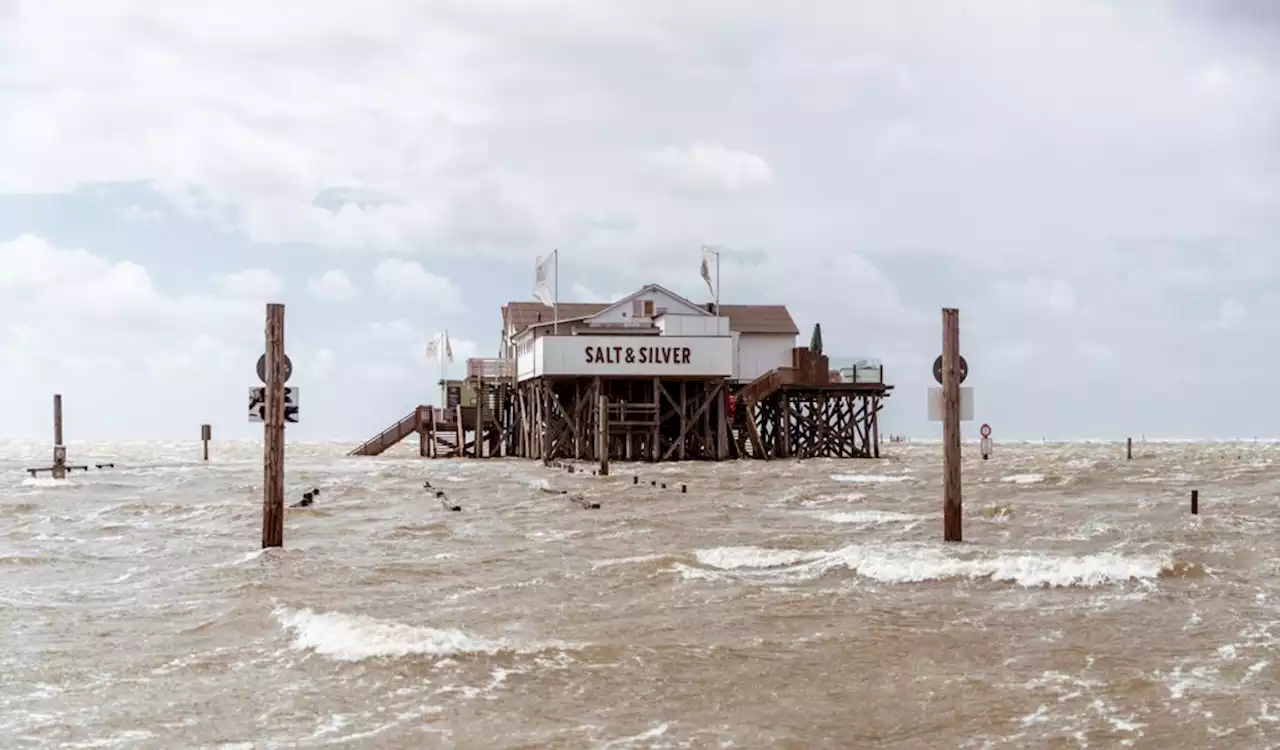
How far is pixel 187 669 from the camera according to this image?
946cm

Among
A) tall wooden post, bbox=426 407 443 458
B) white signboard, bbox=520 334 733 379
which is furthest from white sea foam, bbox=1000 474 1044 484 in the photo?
tall wooden post, bbox=426 407 443 458

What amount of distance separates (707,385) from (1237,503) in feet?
82.5

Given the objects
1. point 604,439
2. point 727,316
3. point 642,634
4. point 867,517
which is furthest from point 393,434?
point 642,634

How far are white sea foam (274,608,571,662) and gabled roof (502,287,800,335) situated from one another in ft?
140

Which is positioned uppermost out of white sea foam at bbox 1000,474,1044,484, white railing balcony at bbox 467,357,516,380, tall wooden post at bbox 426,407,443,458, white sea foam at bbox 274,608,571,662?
white railing balcony at bbox 467,357,516,380

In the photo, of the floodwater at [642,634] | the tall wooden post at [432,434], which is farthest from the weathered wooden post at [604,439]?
the tall wooden post at [432,434]

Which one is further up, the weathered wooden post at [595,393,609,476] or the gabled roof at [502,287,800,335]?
the gabled roof at [502,287,800,335]

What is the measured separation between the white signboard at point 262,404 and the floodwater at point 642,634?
70.5 inches

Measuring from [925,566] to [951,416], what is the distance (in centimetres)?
305

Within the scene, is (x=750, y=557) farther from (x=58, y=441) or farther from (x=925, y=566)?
(x=58, y=441)

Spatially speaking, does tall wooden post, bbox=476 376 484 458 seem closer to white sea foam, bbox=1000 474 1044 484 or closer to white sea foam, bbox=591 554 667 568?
white sea foam, bbox=1000 474 1044 484

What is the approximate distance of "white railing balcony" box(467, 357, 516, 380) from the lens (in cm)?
5834

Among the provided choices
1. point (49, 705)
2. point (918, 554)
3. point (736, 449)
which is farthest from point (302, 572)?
point (736, 449)

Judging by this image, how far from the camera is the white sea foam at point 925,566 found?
14.0m
